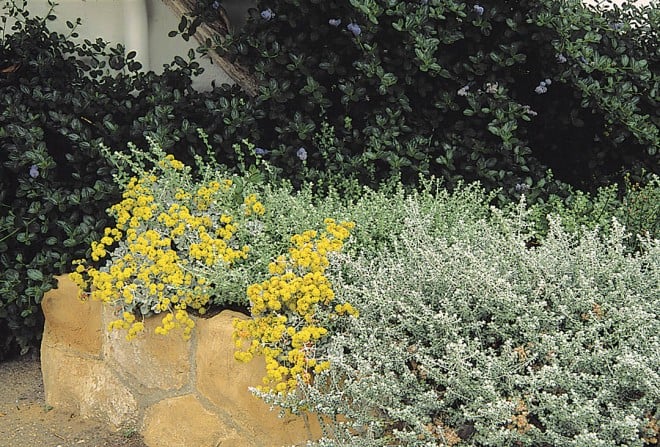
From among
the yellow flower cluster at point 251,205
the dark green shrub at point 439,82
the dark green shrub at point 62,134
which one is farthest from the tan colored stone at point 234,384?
the dark green shrub at point 439,82

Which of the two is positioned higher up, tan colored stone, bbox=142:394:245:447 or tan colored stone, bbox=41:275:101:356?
tan colored stone, bbox=41:275:101:356

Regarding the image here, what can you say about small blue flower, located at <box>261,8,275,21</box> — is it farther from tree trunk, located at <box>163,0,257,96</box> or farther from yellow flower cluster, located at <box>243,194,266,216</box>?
yellow flower cluster, located at <box>243,194,266,216</box>

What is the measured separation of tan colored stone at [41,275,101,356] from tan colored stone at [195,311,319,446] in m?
0.65

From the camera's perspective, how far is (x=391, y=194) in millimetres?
3846

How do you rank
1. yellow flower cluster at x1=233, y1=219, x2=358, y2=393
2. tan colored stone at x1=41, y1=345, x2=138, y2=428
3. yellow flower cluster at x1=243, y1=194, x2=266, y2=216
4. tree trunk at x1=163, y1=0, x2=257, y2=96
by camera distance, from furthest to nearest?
tree trunk at x1=163, y1=0, x2=257, y2=96
tan colored stone at x1=41, y1=345, x2=138, y2=428
yellow flower cluster at x1=243, y1=194, x2=266, y2=216
yellow flower cluster at x1=233, y1=219, x2=358, y2=393

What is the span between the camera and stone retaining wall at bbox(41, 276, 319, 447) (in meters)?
3.01

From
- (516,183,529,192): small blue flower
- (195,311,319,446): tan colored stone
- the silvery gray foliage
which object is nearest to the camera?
the silvery gray foliage

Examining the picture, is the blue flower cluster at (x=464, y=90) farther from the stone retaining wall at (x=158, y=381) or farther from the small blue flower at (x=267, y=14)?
the stone retaining wall at (x=158, y=381)

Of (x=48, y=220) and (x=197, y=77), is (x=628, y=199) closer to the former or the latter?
(x=197, y=77)

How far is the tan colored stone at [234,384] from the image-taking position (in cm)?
292

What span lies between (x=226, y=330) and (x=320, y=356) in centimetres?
45

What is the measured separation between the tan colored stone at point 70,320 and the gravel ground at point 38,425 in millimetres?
315

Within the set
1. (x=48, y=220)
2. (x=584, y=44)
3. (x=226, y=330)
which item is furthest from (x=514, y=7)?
(x=48, y=220)

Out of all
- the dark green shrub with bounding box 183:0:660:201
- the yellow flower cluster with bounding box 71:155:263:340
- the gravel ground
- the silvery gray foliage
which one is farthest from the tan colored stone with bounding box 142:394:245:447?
the dark green shrub with bounding box 183:0:660:201
